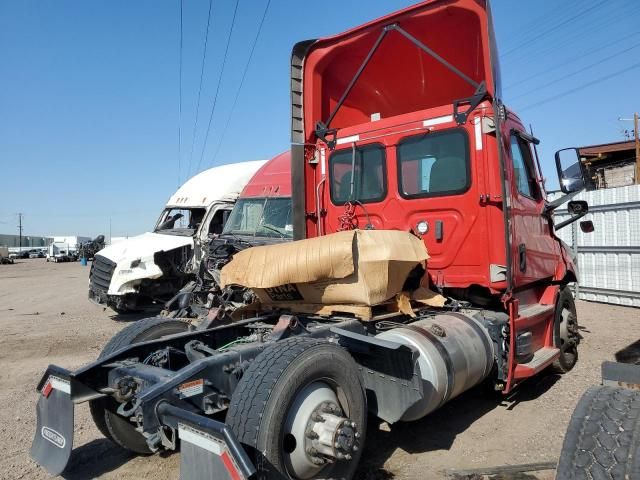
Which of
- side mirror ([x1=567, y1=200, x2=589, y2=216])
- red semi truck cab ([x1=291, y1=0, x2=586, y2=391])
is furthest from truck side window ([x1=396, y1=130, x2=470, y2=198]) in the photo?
side mirror ([x1=567, y1=200, x2=589, y2=216])

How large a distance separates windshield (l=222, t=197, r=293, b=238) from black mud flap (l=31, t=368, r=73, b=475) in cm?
509

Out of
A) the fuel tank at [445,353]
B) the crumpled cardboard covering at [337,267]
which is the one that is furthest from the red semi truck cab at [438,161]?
the crumpled cardboard covering at [337,267]

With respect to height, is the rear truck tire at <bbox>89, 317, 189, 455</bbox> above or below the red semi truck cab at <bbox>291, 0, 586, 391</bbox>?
below

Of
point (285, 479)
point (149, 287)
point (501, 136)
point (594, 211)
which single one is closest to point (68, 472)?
point (285, 479)

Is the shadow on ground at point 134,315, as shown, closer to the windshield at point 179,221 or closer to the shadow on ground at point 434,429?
the windshield at point 179,221

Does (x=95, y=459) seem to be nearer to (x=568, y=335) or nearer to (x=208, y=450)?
(x=208, y=450)

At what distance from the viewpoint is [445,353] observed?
3.60m

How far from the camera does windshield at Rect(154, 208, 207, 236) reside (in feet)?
37.1

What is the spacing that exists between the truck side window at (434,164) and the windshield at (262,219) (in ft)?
11.1

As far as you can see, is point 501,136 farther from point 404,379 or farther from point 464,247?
point 404,379

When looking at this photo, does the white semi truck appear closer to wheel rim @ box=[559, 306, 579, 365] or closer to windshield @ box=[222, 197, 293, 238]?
windshield @ box=[222, 197, 293, 238]

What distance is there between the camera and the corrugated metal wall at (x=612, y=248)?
1041 centimetres

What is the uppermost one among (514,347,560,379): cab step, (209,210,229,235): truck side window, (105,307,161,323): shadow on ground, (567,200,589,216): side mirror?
(209,210,229,235): truck side window

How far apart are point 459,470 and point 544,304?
254 cm
